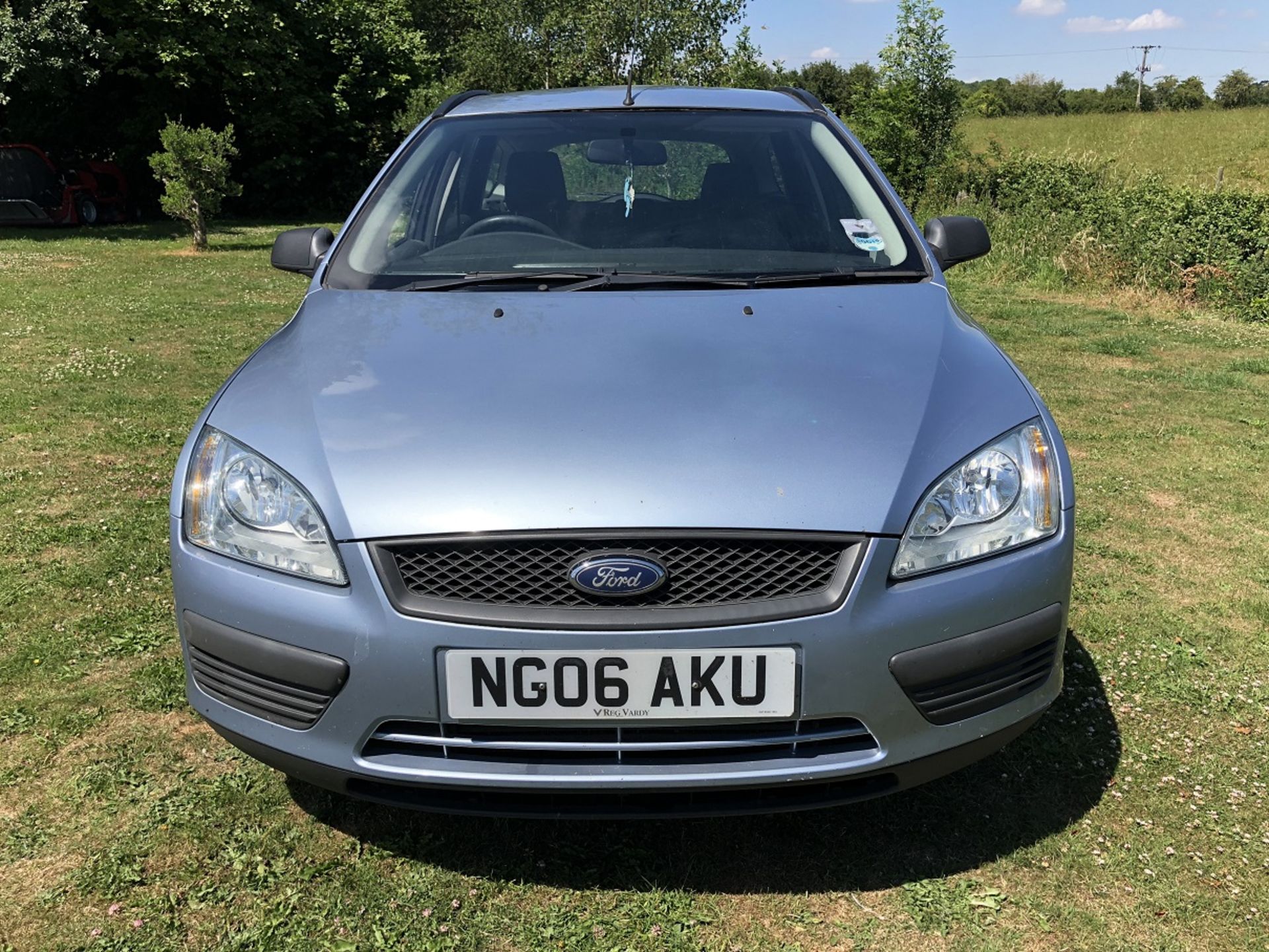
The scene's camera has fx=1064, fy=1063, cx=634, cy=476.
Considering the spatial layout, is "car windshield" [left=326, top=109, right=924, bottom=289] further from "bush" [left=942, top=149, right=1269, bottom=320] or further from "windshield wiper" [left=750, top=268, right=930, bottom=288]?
"bush" [left=942, top=149, right=1269, bottom=320]

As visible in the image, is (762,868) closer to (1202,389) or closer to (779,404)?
(779,404)

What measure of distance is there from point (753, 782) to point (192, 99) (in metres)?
24.0

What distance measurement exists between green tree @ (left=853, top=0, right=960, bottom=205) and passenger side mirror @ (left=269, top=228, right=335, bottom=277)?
1511 cm

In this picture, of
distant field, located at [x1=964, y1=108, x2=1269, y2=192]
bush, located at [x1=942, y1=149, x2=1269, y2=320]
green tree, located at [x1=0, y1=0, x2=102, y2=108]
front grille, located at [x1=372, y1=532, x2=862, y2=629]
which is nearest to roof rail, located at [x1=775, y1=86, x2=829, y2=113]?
front grille, located at [x1=372, y1=532, x2=862, y2=629]

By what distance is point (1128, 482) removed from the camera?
16.5 ft

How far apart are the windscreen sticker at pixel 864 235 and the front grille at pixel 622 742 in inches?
58.9

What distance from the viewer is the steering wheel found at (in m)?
2.99

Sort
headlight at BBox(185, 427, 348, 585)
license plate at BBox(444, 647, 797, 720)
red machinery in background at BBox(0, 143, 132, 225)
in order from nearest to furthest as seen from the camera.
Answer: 1. license plate at BBox(444, 647, 797, 720)
2. headlight at BBox(185, 427, 348, 585)
3. red machinery in background at BBox(0, 143, 132, 225)

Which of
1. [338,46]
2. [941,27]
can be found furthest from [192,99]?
[941,27]

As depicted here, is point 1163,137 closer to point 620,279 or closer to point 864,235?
point 864,235

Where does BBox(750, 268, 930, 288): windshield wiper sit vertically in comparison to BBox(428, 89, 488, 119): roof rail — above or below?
below

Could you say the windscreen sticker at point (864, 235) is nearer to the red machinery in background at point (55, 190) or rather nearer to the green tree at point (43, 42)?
the green tree at point (43, 42)

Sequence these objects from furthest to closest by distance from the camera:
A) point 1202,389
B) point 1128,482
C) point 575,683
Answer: point 1202,389, point 1128,482, point 575,683

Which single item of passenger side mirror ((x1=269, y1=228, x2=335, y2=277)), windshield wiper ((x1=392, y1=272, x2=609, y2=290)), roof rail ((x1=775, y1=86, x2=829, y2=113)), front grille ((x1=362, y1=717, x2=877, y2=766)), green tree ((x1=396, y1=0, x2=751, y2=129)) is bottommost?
front grille ((x1=362, y1=717, x2=877, y2=766))
